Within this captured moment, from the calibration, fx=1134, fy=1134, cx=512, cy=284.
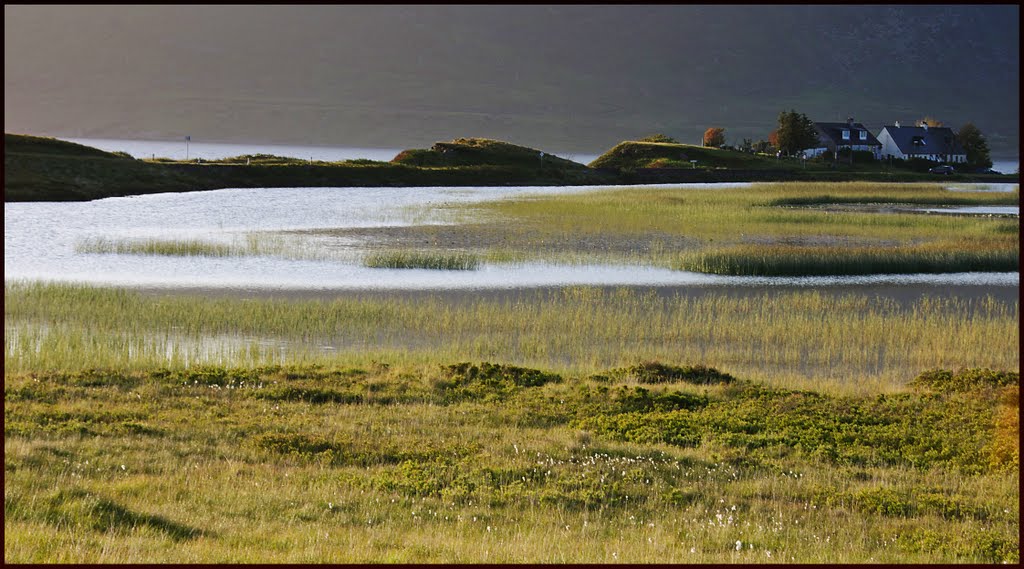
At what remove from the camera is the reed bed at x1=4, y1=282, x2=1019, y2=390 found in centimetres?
2634

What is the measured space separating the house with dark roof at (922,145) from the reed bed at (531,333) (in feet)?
466

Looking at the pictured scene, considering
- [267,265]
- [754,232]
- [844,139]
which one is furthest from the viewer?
[844,139]

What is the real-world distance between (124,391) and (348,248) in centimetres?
2944

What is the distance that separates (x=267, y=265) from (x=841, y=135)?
14035cm

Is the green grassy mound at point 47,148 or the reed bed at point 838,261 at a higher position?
the green grassy mound at point 47,148

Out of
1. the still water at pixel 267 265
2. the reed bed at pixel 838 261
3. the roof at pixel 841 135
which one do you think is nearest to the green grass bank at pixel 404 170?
the still water at pixel 267 265

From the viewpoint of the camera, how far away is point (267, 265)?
1746 inches

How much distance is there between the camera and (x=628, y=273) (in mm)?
43562

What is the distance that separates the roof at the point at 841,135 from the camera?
169m

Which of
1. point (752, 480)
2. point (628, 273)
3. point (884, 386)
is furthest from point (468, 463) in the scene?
point (628, 273)

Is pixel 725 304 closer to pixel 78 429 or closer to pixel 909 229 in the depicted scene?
pixel 78 429

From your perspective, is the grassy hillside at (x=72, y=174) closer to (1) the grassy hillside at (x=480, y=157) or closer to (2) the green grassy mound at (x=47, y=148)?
(2) the green grassy mound at (x=47, y=148)

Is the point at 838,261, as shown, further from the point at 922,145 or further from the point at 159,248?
the point at 922,145

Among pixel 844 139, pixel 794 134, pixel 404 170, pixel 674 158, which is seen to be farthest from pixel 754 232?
pixel 844 139
